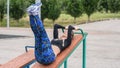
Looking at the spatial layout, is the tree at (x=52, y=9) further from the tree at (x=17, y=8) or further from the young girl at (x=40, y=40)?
the young girl at (x=40, y=40)

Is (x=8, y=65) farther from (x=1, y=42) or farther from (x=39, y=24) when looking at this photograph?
(x=1, y=42)

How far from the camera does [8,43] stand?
14977mm

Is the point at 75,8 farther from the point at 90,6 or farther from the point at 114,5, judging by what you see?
the point at 114,5

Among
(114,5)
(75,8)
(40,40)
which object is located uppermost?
(114,5)

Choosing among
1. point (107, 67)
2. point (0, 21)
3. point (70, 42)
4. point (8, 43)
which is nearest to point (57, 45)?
point (70, 42)

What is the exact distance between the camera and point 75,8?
1254 inches

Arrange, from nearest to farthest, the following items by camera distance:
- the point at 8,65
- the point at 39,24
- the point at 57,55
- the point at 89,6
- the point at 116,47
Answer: the point at 39,24
the point at 8,65
the point at 57,55
the point at 116,47
the point at 89,6

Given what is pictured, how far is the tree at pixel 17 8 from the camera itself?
29250 mm

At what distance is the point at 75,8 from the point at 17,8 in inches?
200

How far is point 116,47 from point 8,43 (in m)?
4.12

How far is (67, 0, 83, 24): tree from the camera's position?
31.8 meters

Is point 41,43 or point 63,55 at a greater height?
point 41,43

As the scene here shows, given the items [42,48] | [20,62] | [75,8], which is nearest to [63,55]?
[20,62]

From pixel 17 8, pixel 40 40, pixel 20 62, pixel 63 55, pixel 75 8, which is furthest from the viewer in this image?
pixel 75 8
